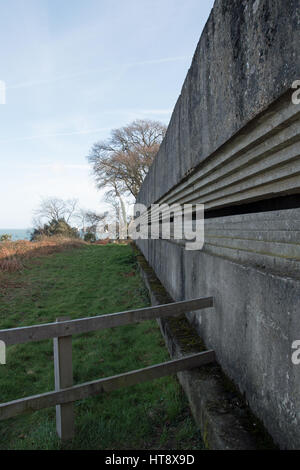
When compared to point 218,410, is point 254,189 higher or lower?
higher

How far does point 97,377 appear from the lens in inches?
134

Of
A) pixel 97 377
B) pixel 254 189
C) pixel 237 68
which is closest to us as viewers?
pixel 237 68

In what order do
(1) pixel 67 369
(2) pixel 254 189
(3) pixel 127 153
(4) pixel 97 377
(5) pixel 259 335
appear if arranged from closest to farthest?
(5) pixel 259 335 < (2) pixel 254 189 < (1) pixel 67 369 < (4) pixel 97 377 < (3) pixel 127 153

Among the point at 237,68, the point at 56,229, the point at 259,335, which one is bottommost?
the point at 259,335

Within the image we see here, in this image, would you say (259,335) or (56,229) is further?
(56,229)

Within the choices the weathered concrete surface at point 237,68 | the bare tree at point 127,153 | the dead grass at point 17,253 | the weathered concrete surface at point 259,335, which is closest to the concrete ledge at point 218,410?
the weathered concrete surface at point 259,335

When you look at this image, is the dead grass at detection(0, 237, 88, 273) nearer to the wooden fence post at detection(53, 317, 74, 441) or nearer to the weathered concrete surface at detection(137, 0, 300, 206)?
the wooden fence post at detection(53, 317, 74, 441)

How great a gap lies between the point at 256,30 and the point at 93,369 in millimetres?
3363

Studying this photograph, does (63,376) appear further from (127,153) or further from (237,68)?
(127,153)

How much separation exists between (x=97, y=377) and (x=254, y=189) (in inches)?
98.8

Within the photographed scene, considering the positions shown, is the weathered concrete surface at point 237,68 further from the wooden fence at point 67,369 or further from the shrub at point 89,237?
the shrub at point 89,237

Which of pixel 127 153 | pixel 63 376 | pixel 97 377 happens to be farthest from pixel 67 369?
pixel 127 153

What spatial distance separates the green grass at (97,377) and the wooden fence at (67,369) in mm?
286

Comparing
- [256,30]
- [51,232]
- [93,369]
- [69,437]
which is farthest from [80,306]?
[51,232]
